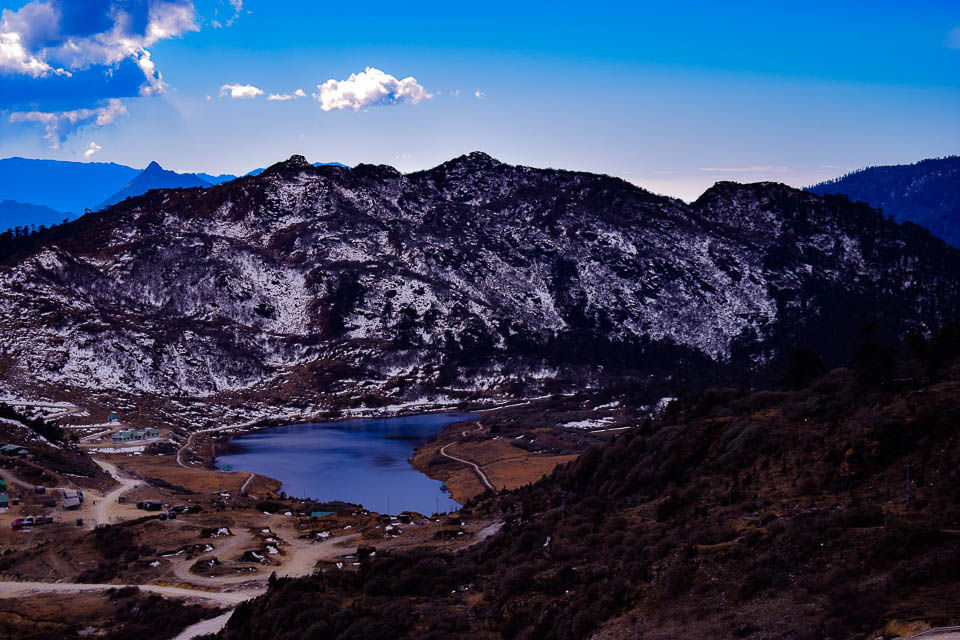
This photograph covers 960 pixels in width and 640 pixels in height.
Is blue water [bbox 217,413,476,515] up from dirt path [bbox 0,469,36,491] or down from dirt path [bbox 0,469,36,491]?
down

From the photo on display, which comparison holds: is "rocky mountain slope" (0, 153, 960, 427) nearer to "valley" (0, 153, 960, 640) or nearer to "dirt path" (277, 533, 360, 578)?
"valley" (0, 153, 960, 640)

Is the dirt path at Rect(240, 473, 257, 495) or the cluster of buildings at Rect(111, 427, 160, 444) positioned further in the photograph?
the cluster of buildings at Rect(111, 427, 160, 444)

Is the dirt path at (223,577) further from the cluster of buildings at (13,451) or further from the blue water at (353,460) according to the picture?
the cluster of buildings at (13,451)

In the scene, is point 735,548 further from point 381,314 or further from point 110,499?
point 381,314

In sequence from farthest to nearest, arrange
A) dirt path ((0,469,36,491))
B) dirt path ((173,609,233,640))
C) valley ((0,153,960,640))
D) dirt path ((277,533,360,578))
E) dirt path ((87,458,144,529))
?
dirt path ((0,469,36,491)), dirt path ((87,458,144,529)), dirt path ((277,533,360,578)), dirt path ((173,609,233,640)), valley ((0,153,960,640))

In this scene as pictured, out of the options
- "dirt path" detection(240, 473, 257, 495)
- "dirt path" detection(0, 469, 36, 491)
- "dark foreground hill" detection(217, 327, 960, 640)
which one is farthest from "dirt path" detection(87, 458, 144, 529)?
"dark foreground hill" detection(217, 327, 960, 640)

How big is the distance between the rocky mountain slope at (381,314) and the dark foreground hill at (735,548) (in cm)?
10243

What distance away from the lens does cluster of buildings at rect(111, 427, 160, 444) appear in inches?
4178

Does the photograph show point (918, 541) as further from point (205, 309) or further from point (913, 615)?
point (205, 309)

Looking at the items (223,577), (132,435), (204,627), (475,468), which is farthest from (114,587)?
(132,435)

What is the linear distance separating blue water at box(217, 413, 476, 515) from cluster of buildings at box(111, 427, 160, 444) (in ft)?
37.1

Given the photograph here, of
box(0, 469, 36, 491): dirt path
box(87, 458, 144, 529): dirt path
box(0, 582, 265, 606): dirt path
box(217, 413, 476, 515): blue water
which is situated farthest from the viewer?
box(217, 413, 476, 515): blue water

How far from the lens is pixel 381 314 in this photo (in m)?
176

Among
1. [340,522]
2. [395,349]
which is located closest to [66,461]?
[340,522]
